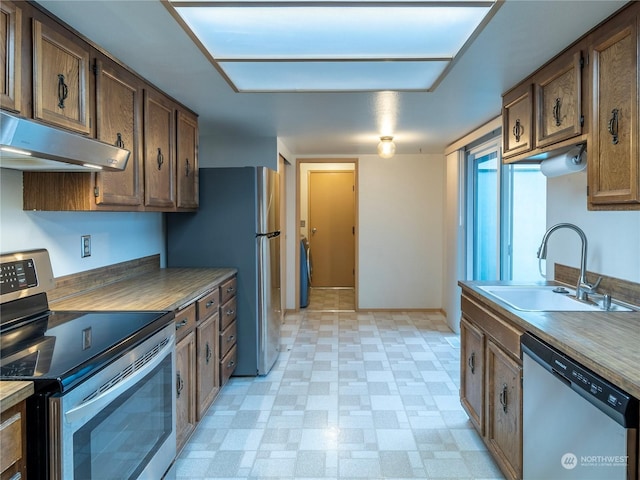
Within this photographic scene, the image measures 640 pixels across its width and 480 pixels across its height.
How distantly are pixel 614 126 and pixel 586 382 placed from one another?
3.32ft

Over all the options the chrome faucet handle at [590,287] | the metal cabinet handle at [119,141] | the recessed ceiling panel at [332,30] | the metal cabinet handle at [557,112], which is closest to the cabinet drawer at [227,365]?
the metal cabinet handle at [119,141]

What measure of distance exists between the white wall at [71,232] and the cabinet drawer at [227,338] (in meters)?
0.82

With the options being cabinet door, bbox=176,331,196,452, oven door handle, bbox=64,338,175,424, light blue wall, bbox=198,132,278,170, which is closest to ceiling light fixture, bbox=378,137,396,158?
light blue wall, bbox=198,132,278,170

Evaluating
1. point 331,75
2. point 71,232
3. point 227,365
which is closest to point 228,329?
point 227,365

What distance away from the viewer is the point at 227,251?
10.7 ft

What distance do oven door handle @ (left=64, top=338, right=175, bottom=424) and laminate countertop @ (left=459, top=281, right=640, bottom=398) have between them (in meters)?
1.52

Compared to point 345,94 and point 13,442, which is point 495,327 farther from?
point 13,442

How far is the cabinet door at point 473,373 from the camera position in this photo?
2.25 metres

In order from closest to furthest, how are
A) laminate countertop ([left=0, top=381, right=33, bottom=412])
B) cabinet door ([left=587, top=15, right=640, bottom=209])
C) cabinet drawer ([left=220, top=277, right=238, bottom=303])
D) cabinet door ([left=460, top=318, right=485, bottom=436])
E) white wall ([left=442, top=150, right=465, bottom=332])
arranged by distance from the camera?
laminate countertop ([left=0, top=381, right=33, bottom=412]), cabinet door ([left=587, top=15, right=640, bottom=209]), cabinet door ([left=460, top=318, right=485, bottom=436]), cabinet drawer ([left=220, top=277, right=238, bottom=303]), white wall ([left=442, top=150, right=465, bottom=332])

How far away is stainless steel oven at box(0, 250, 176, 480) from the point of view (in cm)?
115

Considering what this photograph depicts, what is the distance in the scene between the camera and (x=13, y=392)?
1.07 metres

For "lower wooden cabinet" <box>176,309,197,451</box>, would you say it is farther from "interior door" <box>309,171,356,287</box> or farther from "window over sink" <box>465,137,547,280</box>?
"interior door" <box>309,171,356,287</box>

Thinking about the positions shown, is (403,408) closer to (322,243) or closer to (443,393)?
(443,393)

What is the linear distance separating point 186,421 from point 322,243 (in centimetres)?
517
